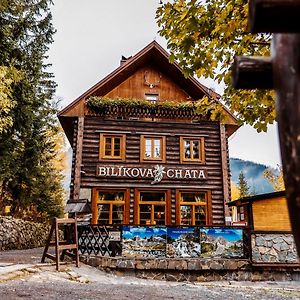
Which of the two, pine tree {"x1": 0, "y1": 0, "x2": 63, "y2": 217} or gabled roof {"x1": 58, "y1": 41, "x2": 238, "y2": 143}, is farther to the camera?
gabled roof {"x1": 58, "y1": 41, "x2": 238, "y2": 143}

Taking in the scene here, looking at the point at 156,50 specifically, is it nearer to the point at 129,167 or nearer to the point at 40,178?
the point at 129,167

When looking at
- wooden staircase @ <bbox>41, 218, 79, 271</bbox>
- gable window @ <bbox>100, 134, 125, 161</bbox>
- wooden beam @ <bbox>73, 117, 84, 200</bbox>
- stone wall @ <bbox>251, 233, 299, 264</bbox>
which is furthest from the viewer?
gable window @ <bbox>100, 134, 125, 161</bbox>

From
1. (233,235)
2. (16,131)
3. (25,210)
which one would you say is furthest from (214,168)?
(25,210)

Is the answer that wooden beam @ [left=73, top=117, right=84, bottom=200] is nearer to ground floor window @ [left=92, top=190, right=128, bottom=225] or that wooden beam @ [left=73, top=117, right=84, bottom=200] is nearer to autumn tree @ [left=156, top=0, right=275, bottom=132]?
ground floor window @ [left=92, top=190, right=128, bottom=225]

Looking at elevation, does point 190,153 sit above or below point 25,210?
above

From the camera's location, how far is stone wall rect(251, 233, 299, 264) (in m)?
13.0

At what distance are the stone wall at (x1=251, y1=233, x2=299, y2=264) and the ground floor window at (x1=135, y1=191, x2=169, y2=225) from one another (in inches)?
223

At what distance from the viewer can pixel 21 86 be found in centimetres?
1859

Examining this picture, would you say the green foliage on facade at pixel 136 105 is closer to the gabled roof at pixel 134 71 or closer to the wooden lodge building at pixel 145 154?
the wooden lodge building at pixel 145 154

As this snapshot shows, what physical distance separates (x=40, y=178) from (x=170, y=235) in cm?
1381

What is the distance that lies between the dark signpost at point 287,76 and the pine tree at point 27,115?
16.8 metres

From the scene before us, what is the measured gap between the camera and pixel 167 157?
1875 cm

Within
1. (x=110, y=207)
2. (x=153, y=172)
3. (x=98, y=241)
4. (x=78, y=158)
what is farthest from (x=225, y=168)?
(x=98, y=241)

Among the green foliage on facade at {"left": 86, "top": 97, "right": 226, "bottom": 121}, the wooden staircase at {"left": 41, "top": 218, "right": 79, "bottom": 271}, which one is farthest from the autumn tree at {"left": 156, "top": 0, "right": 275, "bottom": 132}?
the green foliage on facade at {"left": 86, "top": 97, "right": 226, "bottom": 121}
